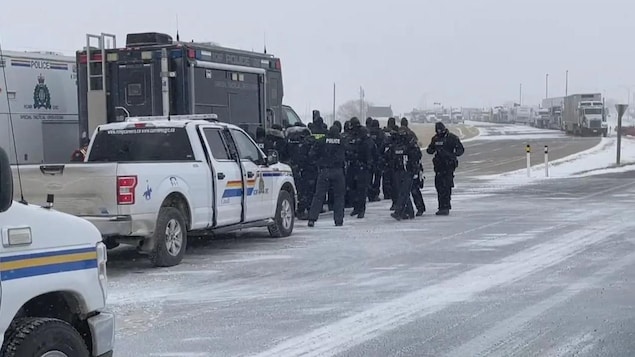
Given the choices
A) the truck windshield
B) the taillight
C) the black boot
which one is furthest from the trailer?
the black boot

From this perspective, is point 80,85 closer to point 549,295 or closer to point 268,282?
point 268,282

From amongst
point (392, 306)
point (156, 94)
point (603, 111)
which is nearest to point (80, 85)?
point (156, 94)

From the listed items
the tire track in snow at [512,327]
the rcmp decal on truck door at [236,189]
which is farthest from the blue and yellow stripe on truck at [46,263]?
the rcmp decal on truck door at [236,189]

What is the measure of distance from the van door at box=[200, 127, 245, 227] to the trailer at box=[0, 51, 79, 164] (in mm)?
5612

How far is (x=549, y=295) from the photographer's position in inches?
328

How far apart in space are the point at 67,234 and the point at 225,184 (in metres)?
6.77

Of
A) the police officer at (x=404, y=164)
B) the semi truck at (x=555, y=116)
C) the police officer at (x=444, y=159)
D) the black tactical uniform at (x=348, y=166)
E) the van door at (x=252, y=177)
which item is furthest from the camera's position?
the semi truck at (x=555, y=116)

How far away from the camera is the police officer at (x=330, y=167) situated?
45.9 ft

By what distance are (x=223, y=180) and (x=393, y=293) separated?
11.8 ft

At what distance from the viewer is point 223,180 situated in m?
11.2

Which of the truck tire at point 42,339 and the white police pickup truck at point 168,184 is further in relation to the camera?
the white police pickup truck at point 168,184

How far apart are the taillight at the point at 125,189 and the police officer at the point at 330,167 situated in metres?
5.00

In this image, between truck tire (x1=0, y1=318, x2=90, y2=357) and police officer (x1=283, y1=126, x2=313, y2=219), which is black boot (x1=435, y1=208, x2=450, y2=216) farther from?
truck tire (x1=0, y1=318, x2=90, y2=357)

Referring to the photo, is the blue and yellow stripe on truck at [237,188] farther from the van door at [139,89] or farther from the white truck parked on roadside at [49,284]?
the white truck parked on roadside at [49,284]
